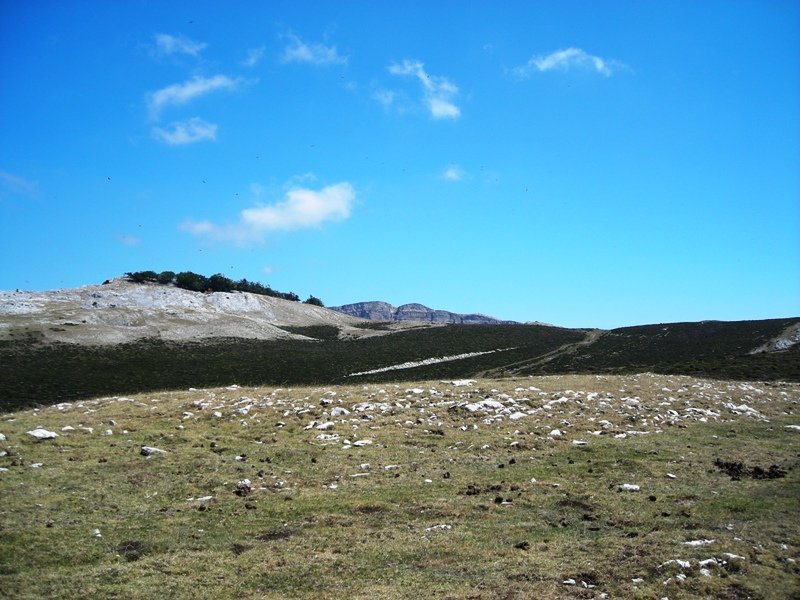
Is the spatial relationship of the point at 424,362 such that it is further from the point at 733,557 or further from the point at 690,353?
the point at 733,557

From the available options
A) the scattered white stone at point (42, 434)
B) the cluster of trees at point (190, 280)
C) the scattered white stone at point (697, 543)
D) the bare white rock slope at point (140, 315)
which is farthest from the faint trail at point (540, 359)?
the cluster of trees at point (190, 280)

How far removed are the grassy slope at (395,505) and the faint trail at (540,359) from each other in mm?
37484

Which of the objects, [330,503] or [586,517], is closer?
[586,517]

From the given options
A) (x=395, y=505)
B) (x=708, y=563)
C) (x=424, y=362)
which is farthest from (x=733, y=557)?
(x=424, y=362)

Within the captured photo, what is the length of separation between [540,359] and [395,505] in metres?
63.1

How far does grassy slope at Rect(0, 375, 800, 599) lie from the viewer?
980 centimetres

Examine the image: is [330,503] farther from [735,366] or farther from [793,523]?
[735,366]

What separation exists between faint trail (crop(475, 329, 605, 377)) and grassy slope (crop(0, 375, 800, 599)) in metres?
37.5

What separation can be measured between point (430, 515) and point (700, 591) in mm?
5852

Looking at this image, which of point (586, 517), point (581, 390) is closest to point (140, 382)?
point (581, 390)

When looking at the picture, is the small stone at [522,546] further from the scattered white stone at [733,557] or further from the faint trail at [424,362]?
the faint trail at [424,362]

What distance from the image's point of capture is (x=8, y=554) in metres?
10.8

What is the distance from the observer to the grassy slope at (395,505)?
980 cm

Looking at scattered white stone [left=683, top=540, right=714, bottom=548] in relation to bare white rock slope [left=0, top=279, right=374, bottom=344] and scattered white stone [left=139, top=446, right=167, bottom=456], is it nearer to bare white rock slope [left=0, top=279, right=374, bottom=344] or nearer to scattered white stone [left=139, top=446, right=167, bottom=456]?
scattered white stone [left=139, top=446, right=167, bottom=456]
